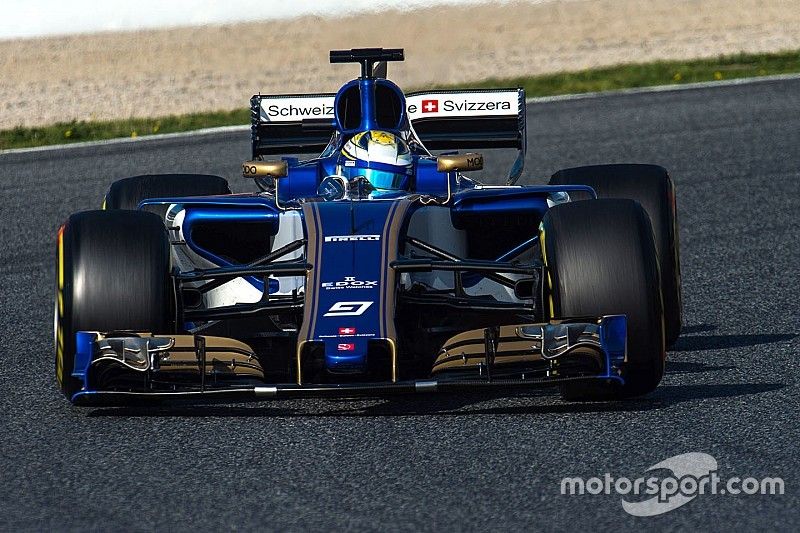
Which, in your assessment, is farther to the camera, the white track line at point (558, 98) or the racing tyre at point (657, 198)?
the white track line at point (558, 98)

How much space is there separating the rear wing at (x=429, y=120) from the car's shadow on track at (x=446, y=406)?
10.0 ft

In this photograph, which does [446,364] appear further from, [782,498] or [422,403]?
[782,498]

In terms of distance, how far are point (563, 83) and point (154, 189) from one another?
1303 centimetres

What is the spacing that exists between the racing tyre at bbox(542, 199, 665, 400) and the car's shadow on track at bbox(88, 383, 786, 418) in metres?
0.10

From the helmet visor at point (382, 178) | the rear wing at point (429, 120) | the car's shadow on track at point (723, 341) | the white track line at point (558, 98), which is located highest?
the white track line at point (558, 98)

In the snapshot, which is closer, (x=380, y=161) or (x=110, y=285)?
(x=110, y=285)

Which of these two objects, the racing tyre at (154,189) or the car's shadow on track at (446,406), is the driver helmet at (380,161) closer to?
the racing tyre at (154,189)

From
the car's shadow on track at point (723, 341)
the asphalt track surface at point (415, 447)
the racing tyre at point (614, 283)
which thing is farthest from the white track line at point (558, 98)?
the racing tyre at point (614, 283)

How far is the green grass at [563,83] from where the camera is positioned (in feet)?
60.5

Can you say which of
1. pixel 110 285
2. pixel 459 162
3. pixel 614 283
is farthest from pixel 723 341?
pixel 110 285

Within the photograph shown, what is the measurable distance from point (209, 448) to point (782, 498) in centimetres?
213

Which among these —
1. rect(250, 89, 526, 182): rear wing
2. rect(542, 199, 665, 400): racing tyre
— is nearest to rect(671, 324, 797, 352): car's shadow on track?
rect(542, 199, 665, 400): racing tyre

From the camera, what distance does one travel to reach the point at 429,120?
9992 mm

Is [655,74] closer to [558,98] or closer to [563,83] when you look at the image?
[563,83]
